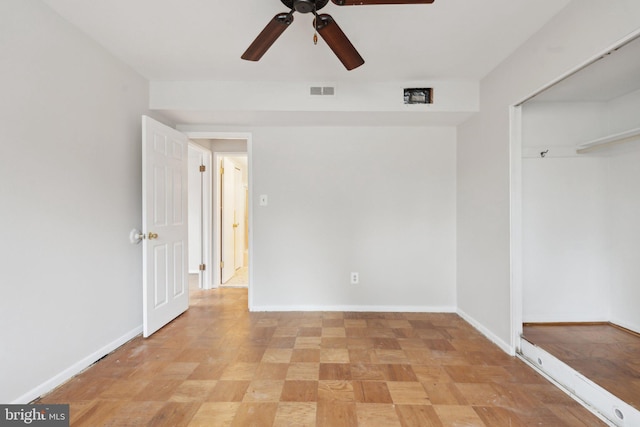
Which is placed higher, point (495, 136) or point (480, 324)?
point (495, 136)

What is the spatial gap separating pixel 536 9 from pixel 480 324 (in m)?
2.47

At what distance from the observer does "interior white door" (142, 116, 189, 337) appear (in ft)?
7.83

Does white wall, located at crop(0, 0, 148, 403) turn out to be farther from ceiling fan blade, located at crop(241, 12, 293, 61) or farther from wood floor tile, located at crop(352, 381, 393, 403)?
wood floor tile, located at crop(352, 381, 393, 403)

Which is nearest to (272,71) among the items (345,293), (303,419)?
(345,293)

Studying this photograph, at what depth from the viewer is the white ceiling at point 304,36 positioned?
170cm

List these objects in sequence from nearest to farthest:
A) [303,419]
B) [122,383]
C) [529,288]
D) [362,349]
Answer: [303,419]
[122,383]
[362,349]
[529,288]

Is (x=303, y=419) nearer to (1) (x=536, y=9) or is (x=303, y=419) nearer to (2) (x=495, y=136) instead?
(2) (x=495, y=136)

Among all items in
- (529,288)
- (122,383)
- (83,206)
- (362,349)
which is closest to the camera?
(122,383)

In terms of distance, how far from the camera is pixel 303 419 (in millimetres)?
1484

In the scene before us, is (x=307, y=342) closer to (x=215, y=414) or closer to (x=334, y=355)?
(x=334, y=355)

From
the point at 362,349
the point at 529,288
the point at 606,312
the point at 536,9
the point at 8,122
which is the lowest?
the point at 362,349

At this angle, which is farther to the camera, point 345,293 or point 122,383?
point 345,293

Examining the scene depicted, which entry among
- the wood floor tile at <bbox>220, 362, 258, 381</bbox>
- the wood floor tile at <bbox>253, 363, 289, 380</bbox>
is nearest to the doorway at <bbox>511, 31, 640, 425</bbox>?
the wood floor tile at <bbox>253, 363, 289, 380</bbox>

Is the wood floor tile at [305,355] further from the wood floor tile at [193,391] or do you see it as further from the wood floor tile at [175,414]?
the wood floor tile at [175,414]
